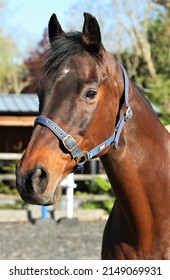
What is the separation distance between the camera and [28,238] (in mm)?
8523

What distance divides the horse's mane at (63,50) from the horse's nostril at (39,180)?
516 mm

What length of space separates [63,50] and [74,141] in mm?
471

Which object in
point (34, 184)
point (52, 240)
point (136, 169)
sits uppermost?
point (34, 184)

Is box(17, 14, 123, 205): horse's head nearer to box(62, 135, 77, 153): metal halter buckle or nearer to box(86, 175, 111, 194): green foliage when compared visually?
box(62, 135, 77, 153): metal halter buckle

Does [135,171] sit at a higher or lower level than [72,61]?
lower

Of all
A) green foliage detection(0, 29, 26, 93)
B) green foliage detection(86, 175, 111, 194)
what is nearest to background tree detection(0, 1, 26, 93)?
green foliage detection(0, 29, 26, 93)

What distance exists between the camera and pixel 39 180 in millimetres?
2271

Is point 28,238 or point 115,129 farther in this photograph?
point 28,238

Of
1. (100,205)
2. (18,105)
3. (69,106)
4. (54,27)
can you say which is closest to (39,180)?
(69,106)

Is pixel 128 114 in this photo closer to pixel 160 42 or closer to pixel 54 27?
pixel 54 27

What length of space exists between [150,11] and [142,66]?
284 cm

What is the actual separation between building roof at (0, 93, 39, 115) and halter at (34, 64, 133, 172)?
9772 millimetres
